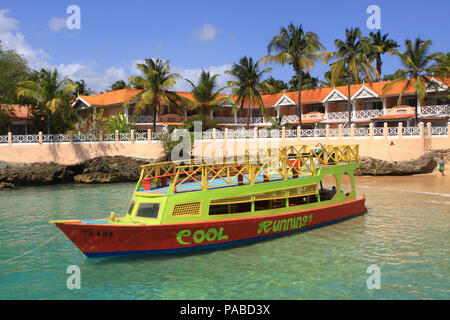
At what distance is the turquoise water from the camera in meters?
8.99

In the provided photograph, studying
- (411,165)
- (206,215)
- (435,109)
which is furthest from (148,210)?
(435,109)

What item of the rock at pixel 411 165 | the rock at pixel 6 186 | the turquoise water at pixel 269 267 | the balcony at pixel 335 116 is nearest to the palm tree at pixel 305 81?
the balcony at pixel 335 116

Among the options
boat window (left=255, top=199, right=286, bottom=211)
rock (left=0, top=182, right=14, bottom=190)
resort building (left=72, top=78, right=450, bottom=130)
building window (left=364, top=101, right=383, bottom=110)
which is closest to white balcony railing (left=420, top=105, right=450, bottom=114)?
resort building (left=72, top=78, right=450, bottom=130)

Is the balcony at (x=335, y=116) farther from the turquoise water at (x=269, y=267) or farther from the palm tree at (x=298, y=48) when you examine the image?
the turquoise water at (x=269, y=267)

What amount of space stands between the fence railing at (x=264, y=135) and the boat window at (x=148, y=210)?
21744 mm

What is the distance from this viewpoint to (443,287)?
356 inches

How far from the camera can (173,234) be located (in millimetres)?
10875

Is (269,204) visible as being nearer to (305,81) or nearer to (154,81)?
(154,81)

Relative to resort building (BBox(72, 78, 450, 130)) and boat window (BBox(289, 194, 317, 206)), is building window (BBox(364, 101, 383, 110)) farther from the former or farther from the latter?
boat window (BBox(289, 194, 317, 206))

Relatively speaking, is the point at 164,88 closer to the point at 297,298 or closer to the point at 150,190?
the point at 150,190

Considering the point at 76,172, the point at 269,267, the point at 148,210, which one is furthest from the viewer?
the point at 76,172

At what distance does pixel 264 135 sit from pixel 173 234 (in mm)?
23647

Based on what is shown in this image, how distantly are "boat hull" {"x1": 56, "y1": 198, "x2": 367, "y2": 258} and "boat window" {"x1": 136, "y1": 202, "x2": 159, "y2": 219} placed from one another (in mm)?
648
